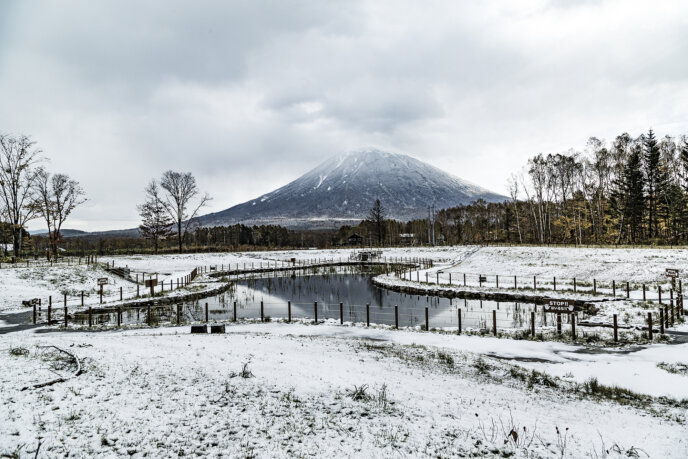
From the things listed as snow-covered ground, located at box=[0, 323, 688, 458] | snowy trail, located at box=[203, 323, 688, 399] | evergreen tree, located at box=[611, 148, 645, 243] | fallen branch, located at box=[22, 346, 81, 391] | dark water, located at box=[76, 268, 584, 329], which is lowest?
dark water, located at box=[76, 268, 584, 329]

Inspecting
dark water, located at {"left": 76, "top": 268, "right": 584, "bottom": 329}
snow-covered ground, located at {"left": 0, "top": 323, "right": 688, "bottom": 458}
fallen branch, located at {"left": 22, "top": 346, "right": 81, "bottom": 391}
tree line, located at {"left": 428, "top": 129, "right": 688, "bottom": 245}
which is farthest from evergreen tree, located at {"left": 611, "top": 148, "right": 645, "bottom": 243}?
fallen branch, located at {"left": 22, "top": 346, "right": 81, "bottom": 391}

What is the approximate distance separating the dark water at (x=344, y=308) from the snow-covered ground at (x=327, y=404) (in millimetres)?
9496

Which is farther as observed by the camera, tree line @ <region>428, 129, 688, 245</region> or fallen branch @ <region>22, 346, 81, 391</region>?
tree line @ <region>428, 129, 688, 245</region>

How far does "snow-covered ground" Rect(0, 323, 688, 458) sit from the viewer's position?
5699 millimetres

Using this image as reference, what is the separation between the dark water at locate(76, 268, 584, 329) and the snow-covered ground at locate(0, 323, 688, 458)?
9.50m

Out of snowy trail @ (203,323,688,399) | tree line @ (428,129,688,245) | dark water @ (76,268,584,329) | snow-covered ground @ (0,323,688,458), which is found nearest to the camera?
snow-covered ground @ (0,323,688,458)

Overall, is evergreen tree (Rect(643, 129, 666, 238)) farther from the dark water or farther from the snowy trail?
the snowy trail

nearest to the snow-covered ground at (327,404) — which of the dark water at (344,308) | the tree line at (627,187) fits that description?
the dark water at (344,308)

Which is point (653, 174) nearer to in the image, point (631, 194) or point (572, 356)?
point (631, 194)

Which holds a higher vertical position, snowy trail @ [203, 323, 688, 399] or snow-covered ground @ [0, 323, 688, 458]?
snow-covered ground @ [0, 323, 688, 458]

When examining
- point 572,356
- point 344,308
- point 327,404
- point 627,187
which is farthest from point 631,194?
point 327,404

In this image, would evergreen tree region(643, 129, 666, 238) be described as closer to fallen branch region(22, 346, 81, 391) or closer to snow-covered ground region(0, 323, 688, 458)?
snow-covered ground region(0, 323, 688, 458)

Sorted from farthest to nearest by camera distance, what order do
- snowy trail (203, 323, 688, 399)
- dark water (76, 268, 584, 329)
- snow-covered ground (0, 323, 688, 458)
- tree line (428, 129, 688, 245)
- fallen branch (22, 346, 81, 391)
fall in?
tree line (428, 129, 688, 245)
dark water (76, 268, 584, 329)
snowy trail (203, 323, 688, 399)
fallen branch (22, 346, 81, 391)
snow-covered ground (0, 323, 688, 458)

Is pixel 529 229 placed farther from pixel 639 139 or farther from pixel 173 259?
pixel 173 259
